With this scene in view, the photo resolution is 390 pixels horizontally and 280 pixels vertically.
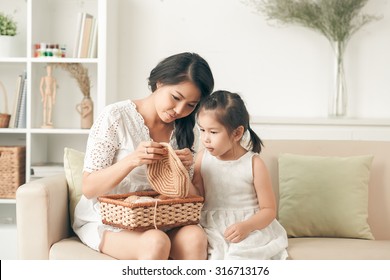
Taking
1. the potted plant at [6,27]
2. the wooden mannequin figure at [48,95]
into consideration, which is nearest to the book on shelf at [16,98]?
the wooden mannequin figure at [48,95]

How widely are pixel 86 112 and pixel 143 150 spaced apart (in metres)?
1.60

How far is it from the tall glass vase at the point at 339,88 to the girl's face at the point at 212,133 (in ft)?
4.25

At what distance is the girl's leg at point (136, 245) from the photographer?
188 cm

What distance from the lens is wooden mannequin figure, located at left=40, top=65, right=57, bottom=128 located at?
345 centimetres

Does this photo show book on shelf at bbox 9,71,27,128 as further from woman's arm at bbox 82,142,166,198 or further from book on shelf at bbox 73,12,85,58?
woman's arm at bbox 82,142,166,198

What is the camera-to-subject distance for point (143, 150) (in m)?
1.94

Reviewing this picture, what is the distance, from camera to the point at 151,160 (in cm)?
194

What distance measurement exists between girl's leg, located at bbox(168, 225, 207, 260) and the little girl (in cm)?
8

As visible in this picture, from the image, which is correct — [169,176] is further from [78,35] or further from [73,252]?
[78,35]

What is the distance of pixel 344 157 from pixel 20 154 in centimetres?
179

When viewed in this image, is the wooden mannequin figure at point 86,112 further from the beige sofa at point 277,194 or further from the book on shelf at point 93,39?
the beige sofa at point 277,194

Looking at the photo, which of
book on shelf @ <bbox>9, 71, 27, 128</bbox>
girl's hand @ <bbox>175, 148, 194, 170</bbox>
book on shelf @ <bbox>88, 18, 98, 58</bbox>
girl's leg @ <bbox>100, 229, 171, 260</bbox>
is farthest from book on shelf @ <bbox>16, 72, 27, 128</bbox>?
girl's hand @ <bbox>175, 148, 194, 170</bbox>
